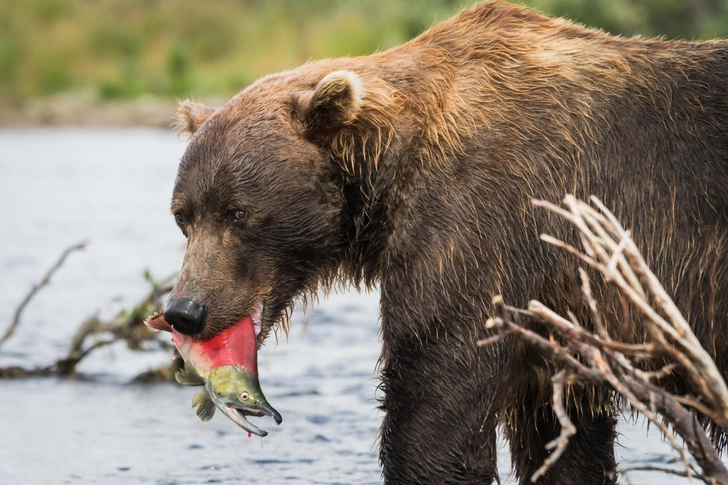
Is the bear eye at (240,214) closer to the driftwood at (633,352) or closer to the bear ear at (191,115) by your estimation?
the bear ear at (191,115)

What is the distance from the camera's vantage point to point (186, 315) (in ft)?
12.7

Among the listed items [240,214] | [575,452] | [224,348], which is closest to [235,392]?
[224,348]

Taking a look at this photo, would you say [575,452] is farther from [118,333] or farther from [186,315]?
[118,333]

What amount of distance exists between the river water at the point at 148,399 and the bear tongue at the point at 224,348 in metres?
0.54

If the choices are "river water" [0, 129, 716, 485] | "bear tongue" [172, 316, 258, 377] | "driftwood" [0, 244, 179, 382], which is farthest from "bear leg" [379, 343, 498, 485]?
"driftwood" [0, 244, 179, 382]

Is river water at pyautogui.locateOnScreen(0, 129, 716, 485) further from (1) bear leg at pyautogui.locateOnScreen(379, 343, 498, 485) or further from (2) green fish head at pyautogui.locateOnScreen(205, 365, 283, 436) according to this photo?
(2) green fish head at pyautogui.locateOnScreen(205, 365, 283, 436)

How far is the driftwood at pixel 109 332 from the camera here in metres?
7.38

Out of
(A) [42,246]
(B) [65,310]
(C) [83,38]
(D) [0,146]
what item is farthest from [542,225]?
(C) [83,38]

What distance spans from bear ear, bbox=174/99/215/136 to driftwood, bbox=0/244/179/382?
105 inches

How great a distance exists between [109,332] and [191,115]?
3525 mm

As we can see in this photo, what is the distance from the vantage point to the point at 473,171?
3936 mm

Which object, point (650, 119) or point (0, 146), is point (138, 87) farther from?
point (650, 119)

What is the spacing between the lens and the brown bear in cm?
387

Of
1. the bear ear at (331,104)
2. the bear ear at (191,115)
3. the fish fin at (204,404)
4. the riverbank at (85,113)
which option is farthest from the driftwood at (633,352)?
the riverbank at (85,113)
